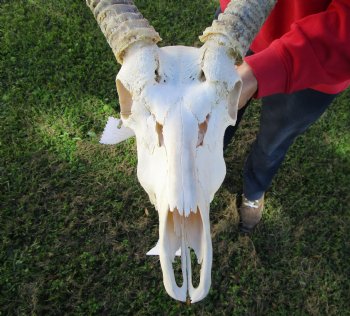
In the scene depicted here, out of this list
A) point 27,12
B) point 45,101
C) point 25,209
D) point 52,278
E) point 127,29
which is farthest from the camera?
point 27,12

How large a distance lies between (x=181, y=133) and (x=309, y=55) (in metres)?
0.85

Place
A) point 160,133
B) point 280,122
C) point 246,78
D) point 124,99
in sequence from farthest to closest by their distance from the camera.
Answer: point 280,122
point 246,78
point 124,99
point 160,133

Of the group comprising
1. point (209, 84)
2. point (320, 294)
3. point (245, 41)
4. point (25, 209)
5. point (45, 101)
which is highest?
point (245, 41)

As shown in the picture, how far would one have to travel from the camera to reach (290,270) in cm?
389

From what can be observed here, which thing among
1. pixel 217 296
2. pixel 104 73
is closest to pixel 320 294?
pixel 217 296

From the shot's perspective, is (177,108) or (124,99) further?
(124,99)

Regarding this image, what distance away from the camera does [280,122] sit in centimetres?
279

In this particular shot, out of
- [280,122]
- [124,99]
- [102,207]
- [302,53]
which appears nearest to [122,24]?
[124,99]

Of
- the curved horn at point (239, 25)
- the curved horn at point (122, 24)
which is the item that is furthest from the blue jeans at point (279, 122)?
the curved horn at point (122, 24)

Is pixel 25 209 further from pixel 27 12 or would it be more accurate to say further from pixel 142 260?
pixel 27 12

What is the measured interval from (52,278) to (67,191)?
83 centimetres

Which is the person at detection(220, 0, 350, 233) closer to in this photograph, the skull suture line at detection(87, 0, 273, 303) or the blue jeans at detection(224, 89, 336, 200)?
the blue jeans at detection(224, 89, 336, 200)

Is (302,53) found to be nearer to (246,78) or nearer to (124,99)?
(246,78)

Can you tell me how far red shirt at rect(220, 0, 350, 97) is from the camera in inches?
77.6
